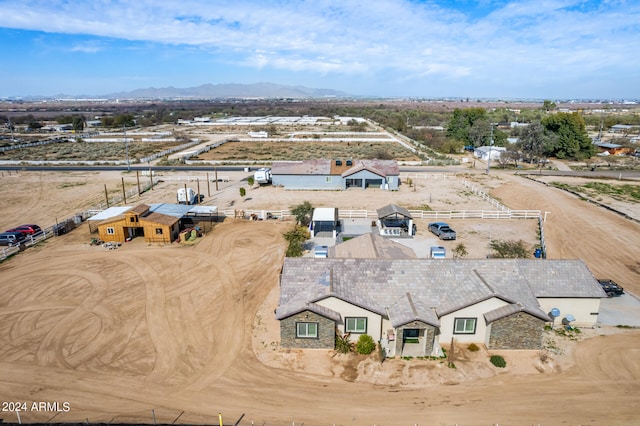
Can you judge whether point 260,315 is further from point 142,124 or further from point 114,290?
point 142,124

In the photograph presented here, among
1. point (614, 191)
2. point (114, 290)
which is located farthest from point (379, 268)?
point (614, 191)

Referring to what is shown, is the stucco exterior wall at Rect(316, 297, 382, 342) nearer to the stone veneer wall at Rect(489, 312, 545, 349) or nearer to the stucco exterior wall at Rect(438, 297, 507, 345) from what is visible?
the stucco exterior wall at Rect(438, 297, 507, 345)

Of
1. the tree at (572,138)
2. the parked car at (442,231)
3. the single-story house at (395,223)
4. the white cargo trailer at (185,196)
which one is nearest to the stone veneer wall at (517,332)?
the parked car at (442,231)

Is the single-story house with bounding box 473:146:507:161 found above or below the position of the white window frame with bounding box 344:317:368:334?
above

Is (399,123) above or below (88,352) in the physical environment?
above

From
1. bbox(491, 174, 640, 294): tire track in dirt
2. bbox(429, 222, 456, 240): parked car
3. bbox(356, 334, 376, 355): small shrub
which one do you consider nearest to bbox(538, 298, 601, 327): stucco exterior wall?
bbox(491, 174, 640, 294): tire track in dirt

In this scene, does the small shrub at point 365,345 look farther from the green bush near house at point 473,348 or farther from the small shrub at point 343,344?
the green bush near house at point 473,348

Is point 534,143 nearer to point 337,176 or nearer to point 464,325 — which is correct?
point 337,176

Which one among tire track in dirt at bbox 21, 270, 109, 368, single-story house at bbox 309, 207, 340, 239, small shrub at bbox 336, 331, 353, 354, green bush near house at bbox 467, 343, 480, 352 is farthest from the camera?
single-story house at bbox 309, 207, 340, 239
